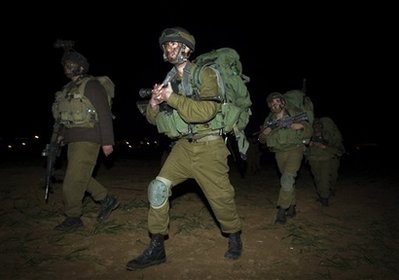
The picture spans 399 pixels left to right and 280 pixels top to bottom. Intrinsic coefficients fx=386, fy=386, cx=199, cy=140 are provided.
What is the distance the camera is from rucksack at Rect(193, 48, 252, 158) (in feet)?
13.9

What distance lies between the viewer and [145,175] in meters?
10.6

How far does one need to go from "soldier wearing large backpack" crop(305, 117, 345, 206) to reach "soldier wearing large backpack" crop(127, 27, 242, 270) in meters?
4.05

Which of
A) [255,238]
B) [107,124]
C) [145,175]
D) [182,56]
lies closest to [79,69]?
[107,124]

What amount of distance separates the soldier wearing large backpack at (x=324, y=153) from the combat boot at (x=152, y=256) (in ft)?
15.1

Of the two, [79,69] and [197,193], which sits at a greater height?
[79,69]

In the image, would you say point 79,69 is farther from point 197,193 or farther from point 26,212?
point 197,193

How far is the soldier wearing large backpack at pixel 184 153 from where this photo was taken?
409 cm

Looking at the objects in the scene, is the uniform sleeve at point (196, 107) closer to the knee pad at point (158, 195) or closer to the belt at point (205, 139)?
the belt at point (205, 139)

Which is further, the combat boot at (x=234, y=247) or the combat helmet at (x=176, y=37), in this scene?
the combat boot at (x=234, y=247)

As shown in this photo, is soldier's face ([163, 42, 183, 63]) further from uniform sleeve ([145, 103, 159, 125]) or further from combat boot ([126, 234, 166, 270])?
combat boot ([126, 234, 166, 270])

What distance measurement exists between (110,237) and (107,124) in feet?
4.89

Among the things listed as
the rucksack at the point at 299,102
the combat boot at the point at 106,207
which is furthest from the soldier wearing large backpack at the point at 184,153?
the rucksack at the point at 299,102

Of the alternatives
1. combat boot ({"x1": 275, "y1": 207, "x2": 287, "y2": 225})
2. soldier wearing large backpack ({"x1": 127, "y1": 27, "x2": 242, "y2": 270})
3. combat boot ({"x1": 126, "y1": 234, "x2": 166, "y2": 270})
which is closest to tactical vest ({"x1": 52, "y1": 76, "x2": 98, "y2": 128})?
soldier wearing large backpack ({"x1": 127, "y1": 27, "x2": 242, "y2": 270})

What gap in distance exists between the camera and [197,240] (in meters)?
5.10
